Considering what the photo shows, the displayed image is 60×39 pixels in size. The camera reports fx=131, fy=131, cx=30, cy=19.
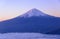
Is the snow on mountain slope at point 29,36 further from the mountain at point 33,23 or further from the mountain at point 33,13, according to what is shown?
the mountain at point 33,13

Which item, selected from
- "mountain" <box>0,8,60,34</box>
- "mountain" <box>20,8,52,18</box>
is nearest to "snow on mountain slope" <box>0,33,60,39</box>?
"mountain" <box>0,8,60,34</box>

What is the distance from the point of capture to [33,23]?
5.39ft

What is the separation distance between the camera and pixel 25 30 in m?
1.62

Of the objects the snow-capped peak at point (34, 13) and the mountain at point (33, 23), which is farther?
the snow-capped peak at point (34, 13)

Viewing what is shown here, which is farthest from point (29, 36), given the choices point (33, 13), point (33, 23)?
point (33, 13)

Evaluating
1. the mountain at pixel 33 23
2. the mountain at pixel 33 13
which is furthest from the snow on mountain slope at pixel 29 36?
the mountain at pixel 33 13

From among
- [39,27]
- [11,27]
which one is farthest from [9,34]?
[39,27]

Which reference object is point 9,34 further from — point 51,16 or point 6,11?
point 51,16

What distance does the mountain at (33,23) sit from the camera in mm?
1593

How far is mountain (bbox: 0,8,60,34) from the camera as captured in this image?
1.59 m

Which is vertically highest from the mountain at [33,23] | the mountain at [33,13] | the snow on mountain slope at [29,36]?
the mountain at [33,13]

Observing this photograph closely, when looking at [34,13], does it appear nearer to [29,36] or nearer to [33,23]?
[33,23]

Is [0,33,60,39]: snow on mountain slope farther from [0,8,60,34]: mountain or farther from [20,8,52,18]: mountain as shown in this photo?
[20,8,52,18]: mountain

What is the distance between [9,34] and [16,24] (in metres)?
0.16
